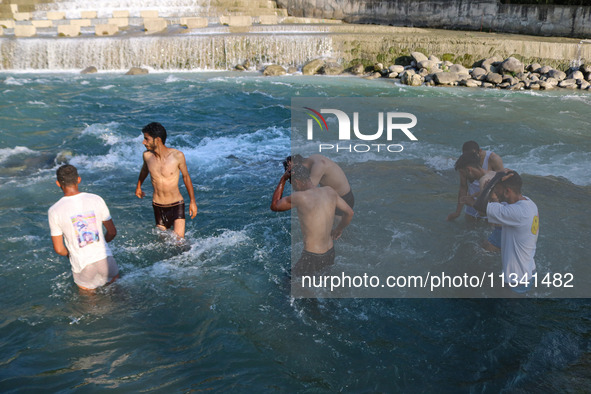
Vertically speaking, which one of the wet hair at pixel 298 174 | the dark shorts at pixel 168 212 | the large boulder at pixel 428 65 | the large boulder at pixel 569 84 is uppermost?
the large boulder at pixel 428 65

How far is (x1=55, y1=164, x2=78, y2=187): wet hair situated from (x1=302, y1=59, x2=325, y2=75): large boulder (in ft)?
51.6

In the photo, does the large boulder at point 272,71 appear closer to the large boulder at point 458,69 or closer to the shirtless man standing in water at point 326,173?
the large boulder at point 458,69

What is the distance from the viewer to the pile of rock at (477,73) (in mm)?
16859

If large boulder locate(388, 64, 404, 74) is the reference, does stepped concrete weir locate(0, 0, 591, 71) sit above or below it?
above

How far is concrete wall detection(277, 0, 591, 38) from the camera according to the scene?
807 inches

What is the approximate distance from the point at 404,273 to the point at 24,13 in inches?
1157

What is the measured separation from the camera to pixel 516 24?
21828 millimetres

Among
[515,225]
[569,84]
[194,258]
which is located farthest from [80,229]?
[569,84]

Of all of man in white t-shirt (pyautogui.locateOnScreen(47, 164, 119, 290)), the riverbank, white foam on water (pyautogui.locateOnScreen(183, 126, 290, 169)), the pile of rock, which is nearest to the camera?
man in white t-shirt (pyautogui.locateOnScreen(47, 164, 119, 290))

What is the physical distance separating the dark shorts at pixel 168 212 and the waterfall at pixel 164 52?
1513 centimetres

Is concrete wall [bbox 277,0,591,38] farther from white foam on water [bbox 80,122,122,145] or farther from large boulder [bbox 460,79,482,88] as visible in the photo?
white foam on water [bbox 80,122,122,145]

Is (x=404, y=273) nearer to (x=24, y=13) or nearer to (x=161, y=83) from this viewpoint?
(x=161, y=83)

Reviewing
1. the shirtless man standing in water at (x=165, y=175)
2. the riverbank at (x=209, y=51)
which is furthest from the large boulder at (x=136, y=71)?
the shirtless man standing in water at (x=165, y=175)

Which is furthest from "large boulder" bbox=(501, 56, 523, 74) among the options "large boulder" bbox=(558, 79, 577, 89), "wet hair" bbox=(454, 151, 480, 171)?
"wet hair" bbox=(454, 151, 480, 171)
